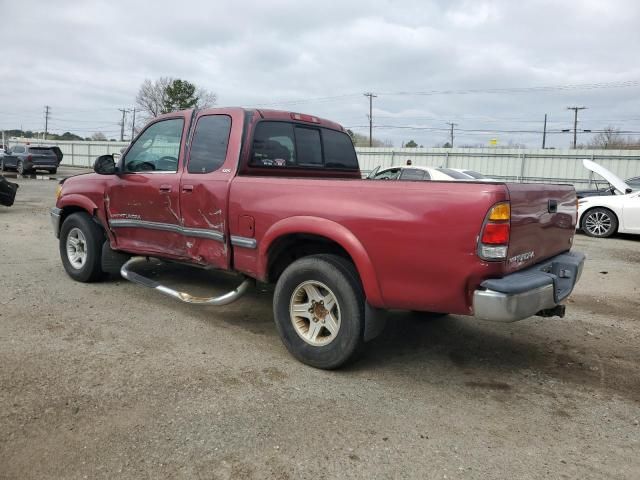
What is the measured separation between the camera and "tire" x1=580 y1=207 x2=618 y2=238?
1124 cm

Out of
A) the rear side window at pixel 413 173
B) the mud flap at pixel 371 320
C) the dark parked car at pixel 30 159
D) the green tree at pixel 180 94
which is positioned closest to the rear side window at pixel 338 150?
the mud flap at pixel 371 320

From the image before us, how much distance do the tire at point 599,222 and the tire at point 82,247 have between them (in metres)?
10.2

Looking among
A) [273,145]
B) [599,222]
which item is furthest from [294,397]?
Result: [599,222]

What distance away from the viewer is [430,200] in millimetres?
3102

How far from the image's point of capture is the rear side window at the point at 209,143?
4449 millimetres

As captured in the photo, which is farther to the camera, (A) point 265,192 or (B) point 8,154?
(B) point 8,154

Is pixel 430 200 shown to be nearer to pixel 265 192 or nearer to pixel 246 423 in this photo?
pixel 265 192

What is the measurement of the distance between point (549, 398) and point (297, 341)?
1.76 metres

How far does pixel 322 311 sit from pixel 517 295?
1.38 m

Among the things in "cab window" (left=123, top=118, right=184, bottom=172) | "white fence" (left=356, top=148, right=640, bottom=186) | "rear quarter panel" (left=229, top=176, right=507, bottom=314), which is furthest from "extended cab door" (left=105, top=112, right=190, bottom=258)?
"white fence" (left=356, top=148, right=640, bottom=186)

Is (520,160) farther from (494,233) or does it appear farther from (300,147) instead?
(494,233)

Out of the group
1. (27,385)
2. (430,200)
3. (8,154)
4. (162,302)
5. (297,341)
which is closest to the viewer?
(430,200)

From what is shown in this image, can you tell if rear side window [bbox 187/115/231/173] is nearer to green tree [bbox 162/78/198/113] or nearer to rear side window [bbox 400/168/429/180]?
rear side window [bbox 400/168/429/180]

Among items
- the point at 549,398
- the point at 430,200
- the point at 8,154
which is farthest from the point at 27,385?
the point at 8,154
